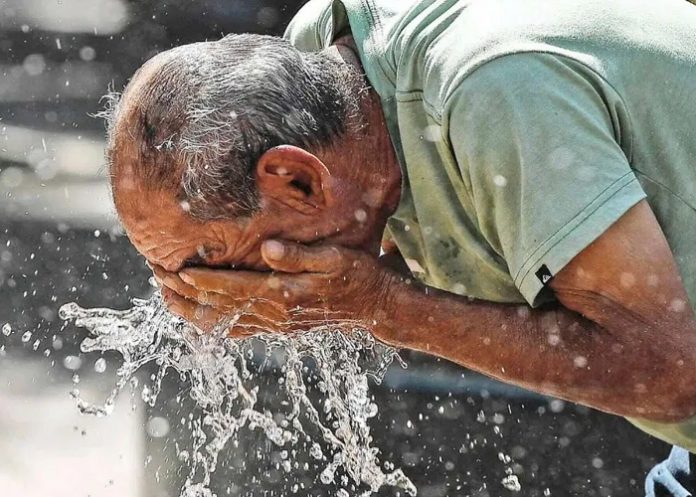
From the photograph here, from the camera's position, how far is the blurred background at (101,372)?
15.4 feet

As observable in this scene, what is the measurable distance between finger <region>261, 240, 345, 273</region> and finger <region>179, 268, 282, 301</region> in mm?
39

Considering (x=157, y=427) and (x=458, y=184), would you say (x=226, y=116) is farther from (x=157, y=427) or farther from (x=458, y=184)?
(x=157, y=427)

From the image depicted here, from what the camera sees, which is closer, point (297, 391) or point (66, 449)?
point (297, 391)

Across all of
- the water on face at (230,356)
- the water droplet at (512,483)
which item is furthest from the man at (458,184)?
the water droplet at (512,483)

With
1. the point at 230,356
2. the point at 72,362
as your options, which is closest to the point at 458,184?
the point at 230,356

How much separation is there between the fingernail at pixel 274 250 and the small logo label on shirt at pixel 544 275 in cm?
52

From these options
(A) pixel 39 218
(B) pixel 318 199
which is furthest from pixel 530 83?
(A) pixel 39 218

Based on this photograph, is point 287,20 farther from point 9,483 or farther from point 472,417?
point 9,483

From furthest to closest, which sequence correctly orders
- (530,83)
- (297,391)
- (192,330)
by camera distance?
(297,391) < (192,330) < (530,83)

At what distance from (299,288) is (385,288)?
0.59 ft

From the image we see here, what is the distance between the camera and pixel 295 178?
2.35m

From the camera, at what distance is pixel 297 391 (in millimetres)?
3908

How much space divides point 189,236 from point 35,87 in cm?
275

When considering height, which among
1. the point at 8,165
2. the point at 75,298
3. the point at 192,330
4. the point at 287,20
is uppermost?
the point at 192,330
